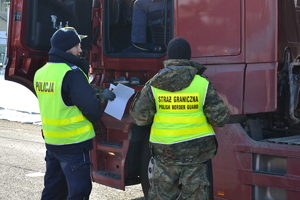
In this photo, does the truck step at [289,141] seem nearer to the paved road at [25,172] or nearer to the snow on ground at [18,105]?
the paved road at [25,172]

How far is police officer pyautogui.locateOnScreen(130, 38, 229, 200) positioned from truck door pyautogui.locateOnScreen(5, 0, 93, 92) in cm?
259

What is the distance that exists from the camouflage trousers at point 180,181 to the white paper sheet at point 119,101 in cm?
134

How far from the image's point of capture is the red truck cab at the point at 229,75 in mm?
4059

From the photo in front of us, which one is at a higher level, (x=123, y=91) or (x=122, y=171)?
(x=123, y=91)

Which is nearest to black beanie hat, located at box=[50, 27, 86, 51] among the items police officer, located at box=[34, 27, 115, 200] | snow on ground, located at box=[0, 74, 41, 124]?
police officer, located at box=[34, 27, 115, 200]

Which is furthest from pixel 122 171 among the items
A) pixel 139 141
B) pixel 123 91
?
pixel 123 91

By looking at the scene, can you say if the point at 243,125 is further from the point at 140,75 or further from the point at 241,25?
the point at 140,75

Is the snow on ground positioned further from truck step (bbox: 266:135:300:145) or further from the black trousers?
truck step (bbox: 266:135:300:145)

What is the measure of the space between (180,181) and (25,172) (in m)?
3.92

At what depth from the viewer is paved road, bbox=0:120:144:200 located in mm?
5871

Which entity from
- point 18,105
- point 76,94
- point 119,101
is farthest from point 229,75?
point 18,105

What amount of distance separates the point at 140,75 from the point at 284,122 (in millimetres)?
1655

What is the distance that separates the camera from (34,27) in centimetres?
579

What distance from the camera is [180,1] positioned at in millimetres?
4645
